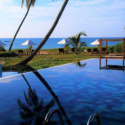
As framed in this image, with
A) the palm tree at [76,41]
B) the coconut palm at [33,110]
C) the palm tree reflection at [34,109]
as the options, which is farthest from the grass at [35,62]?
the coconut palm at [33,110]

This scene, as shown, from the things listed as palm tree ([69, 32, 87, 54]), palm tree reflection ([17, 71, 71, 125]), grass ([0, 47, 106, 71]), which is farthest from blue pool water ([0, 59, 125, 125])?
palm tree ([69, 32, 87, 54])

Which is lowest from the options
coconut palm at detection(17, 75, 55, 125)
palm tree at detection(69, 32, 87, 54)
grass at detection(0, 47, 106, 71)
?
coconut palm at detection(17, 75, 55, 125)

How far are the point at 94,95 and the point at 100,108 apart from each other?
1103mm

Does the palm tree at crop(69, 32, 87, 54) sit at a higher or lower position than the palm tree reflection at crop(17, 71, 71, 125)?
higher

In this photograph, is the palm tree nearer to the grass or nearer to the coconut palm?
the grass

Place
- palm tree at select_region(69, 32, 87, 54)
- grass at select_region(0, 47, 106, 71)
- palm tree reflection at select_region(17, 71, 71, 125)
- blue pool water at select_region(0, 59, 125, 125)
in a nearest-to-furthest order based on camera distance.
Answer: palm tree reflection at select_region(17, 71, 71, 125), blue pool water at select_region(0, 59, 125, 125), grass at select_region(0, 47, 106, 71), palm tree at select_region(69, 32, 87, 54)

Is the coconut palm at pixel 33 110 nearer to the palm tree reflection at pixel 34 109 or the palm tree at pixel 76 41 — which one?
the palm tree reflection at pixel 34 109

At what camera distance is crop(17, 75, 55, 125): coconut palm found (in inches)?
153

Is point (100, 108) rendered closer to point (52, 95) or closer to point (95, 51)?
point (52, 95)

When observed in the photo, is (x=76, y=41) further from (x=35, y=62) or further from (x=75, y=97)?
(x=75, y=97)

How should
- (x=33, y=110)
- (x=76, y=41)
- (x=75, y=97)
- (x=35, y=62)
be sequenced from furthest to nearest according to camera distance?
(x=76, y=41)
(x=35, y=62)
(x=75, y=97)
(x=33, y=110)

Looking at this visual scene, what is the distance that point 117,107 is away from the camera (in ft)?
14.9

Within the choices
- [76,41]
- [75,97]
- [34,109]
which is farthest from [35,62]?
[34,109]

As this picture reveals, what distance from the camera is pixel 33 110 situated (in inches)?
174
